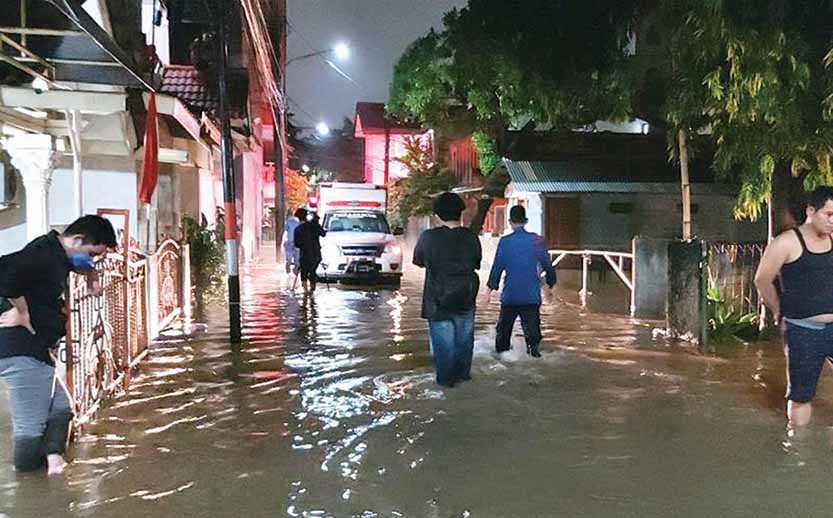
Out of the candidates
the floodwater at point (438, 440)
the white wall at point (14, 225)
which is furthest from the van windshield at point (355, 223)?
the floodwater at point (438, 440)

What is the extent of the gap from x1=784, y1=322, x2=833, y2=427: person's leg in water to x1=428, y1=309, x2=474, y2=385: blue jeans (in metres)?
2.76

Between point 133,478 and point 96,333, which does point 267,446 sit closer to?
point 133,478

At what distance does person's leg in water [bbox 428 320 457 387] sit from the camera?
25.3 feet

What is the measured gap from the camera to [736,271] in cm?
1170

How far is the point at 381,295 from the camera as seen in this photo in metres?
17.2

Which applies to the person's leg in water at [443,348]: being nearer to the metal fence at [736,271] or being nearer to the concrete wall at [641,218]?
the metal fence at [736,271]

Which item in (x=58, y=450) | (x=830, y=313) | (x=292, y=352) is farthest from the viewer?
(x=292, y=352)

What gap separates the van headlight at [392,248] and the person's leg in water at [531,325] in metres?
9.81

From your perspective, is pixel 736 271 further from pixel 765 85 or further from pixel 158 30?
pixel 158 30

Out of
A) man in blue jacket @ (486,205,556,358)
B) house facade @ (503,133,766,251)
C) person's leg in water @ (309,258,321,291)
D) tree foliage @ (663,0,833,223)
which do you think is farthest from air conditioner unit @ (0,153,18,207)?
house facade @ (503,133,766,251)

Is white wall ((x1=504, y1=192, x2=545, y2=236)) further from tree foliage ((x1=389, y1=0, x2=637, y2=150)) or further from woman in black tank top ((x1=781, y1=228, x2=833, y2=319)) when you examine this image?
woman in black tank top ((x1=781, y1=228, x2=833, y2=319))

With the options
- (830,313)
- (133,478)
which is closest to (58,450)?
(133,478)

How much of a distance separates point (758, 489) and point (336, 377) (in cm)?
448

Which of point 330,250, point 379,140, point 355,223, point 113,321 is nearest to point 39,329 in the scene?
point 113,321
